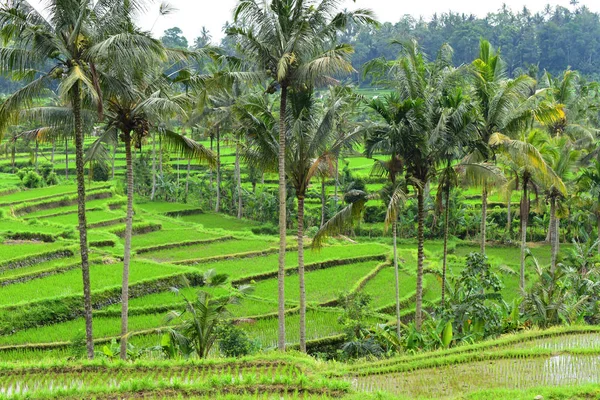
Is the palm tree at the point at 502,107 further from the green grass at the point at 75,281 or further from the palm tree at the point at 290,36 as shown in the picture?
the green grass at the point at 75,281

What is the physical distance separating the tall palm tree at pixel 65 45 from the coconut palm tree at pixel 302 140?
3.65 m

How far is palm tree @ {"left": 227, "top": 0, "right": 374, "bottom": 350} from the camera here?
44.3 ft

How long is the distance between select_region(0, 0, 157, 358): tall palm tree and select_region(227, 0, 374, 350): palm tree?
248 cm

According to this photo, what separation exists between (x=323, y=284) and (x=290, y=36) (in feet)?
30.8

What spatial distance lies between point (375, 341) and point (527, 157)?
5.35m

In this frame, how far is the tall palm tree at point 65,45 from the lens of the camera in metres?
11.4

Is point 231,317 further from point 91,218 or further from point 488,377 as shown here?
point 91,218

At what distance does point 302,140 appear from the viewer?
1466cm

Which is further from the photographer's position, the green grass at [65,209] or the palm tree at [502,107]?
the green grass at [65,209]

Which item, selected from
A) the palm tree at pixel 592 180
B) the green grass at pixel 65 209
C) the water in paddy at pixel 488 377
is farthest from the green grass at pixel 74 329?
the palm tree at pixel 592 180

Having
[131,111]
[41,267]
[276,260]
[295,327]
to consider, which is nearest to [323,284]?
[276,260]

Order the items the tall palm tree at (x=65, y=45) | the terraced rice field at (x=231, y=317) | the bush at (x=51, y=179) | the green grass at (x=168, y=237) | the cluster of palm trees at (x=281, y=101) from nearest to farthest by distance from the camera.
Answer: the terraced rice field at (x=231, y=317) < the tall palm tree at (x=65, y=45) < the cluster of palm trees at (x=281, y=101) < the green grass at (x=168, y=237) < the bush at (x=51, y=179)

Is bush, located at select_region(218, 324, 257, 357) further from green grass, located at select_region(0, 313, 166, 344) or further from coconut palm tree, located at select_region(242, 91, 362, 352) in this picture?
green grass, located at select_region(0, 313, 166, 344)

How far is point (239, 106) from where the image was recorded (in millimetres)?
14578
